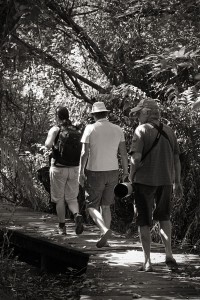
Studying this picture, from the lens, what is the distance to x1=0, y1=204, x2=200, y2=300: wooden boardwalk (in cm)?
686

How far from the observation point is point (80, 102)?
15047mm

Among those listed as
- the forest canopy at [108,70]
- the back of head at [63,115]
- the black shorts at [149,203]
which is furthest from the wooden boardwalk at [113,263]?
the back of head at [63,115]

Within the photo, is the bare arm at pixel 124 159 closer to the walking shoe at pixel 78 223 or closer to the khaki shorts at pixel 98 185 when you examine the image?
the khaki shorts at pixel 98 185

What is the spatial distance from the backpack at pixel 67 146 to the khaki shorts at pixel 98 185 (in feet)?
3.66

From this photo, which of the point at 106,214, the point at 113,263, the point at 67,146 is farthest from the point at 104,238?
the point at 67,146

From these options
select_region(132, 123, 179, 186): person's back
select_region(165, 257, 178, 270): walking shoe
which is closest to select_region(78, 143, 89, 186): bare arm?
select_region(132, 123, 179, 186): person's back

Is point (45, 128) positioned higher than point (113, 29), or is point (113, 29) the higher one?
point (113, 29)

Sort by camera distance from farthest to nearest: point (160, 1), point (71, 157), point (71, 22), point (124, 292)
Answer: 1. point (71, 22)
2. point (160, 1)
3. point (71, 157)
4. point (124, 292)

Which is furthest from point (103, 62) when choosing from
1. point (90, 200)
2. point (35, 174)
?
point (90, 200)

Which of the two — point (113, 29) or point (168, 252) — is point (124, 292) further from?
point (113, 29)

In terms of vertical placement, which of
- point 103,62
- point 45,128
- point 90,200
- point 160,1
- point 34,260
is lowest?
point 34,260

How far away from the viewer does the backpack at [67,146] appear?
10.2m

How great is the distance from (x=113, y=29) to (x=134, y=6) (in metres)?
0.81

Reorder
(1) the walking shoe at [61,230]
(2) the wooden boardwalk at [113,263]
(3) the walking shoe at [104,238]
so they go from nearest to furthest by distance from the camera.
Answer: (2) the wooden boardwalk at [113,263]
(3) the walking shoe at [104,238]
(1) the walking shoe at [61,230]
